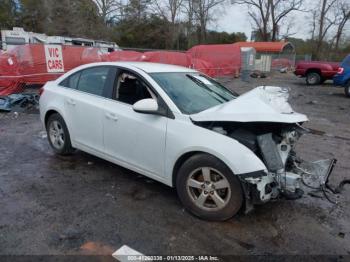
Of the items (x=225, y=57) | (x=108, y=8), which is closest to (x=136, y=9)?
(x=108, y=8)

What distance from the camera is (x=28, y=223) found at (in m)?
3.27

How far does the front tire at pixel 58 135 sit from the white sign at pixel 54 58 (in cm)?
711

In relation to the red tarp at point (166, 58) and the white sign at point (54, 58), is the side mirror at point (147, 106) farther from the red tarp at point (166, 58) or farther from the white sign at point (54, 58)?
the red tarp at point (166, 58)

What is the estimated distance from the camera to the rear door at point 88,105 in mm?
4305

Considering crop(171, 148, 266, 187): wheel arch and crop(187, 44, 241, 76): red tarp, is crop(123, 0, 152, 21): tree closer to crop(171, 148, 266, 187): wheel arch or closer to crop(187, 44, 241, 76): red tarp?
crop(187, 44, 241, 76): red tarp

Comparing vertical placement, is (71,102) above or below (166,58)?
below

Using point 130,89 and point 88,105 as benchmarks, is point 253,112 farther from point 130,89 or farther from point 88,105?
point 88,105

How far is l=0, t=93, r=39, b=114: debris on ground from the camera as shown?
8.94m

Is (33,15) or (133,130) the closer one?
(133,130)

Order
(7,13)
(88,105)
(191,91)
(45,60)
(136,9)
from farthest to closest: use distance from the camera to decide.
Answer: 1. (136,9)
2. (7,13)
3. (45,60)
4. (88,105)
5. (191,91)

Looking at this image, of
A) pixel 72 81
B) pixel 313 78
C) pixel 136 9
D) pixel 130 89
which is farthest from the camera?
pixel 136 9

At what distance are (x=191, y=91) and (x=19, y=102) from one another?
7.10m

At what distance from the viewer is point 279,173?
3209 millimetres

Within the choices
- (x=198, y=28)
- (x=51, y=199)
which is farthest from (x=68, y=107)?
(x=198, y=28)
